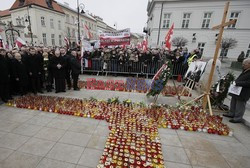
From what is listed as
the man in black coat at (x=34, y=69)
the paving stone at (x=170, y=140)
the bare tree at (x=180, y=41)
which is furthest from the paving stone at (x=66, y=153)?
the bare tree at (x=180, y=41)

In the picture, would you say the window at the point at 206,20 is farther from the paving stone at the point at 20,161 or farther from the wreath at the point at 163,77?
the paving stone at the point at 20,161

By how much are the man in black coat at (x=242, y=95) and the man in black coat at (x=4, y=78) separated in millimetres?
7476

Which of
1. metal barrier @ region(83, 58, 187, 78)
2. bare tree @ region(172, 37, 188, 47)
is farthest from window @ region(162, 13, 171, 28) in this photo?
metal barrier @ region(83, 58, 187, 78)

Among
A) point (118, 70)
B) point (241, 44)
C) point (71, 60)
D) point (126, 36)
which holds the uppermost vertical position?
point (241, 44)

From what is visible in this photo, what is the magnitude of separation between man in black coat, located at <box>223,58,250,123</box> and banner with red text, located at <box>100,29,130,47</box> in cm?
603

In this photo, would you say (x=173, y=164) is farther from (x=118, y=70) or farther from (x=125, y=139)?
(x=118, y=70)

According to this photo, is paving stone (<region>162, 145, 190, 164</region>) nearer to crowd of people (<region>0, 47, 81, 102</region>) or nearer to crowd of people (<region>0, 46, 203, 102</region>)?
crowd of people (<region>0, 46, 203, 102</region>)

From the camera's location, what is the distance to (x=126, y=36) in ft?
26.8

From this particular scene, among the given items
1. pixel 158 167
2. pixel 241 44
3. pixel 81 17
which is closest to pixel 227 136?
pixel 158 167

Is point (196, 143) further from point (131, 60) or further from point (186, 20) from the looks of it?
point (186, 20)

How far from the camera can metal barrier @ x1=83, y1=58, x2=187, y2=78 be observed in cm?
869

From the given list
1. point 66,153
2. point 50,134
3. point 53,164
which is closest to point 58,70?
point 50,134

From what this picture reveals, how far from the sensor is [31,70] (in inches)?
209

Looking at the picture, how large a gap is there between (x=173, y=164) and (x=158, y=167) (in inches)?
12.8
